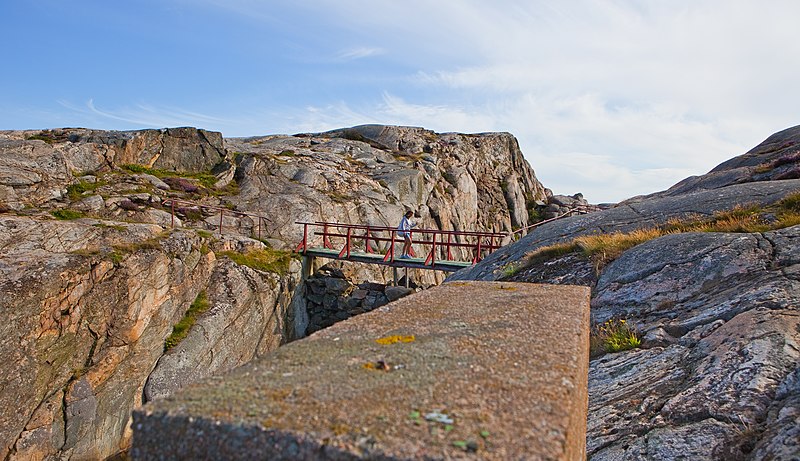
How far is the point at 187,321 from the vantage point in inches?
650

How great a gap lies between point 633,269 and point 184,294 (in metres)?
15.0

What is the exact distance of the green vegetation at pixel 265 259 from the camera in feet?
65.0

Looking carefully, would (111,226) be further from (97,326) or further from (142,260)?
(97,326)

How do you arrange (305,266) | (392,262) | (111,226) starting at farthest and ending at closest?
(305,266)
(392,262)
(111,226)

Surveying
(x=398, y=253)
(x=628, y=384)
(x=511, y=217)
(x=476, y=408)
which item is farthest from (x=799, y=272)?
(x=511, y=217)

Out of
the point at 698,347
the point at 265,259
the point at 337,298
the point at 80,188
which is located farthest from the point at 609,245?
the point at 80,188

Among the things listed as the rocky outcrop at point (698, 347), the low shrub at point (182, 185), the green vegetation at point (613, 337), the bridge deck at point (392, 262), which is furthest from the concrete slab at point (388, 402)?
the low shrub at point (182, 185)

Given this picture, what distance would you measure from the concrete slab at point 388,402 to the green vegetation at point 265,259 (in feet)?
59.9

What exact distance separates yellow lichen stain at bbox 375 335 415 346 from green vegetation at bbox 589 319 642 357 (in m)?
4.27

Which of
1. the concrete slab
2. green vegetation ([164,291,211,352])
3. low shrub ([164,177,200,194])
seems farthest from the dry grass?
low shrub ([164,177,200,194])

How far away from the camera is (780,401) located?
3.52 meters

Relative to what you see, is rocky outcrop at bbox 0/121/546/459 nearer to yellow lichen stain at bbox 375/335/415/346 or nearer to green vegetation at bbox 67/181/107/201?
green vegetation at bbox 67/181/107/201

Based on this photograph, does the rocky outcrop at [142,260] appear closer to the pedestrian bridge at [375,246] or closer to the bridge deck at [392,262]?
the pedestrian bridge at [375,246]

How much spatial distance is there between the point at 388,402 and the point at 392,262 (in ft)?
64.8
